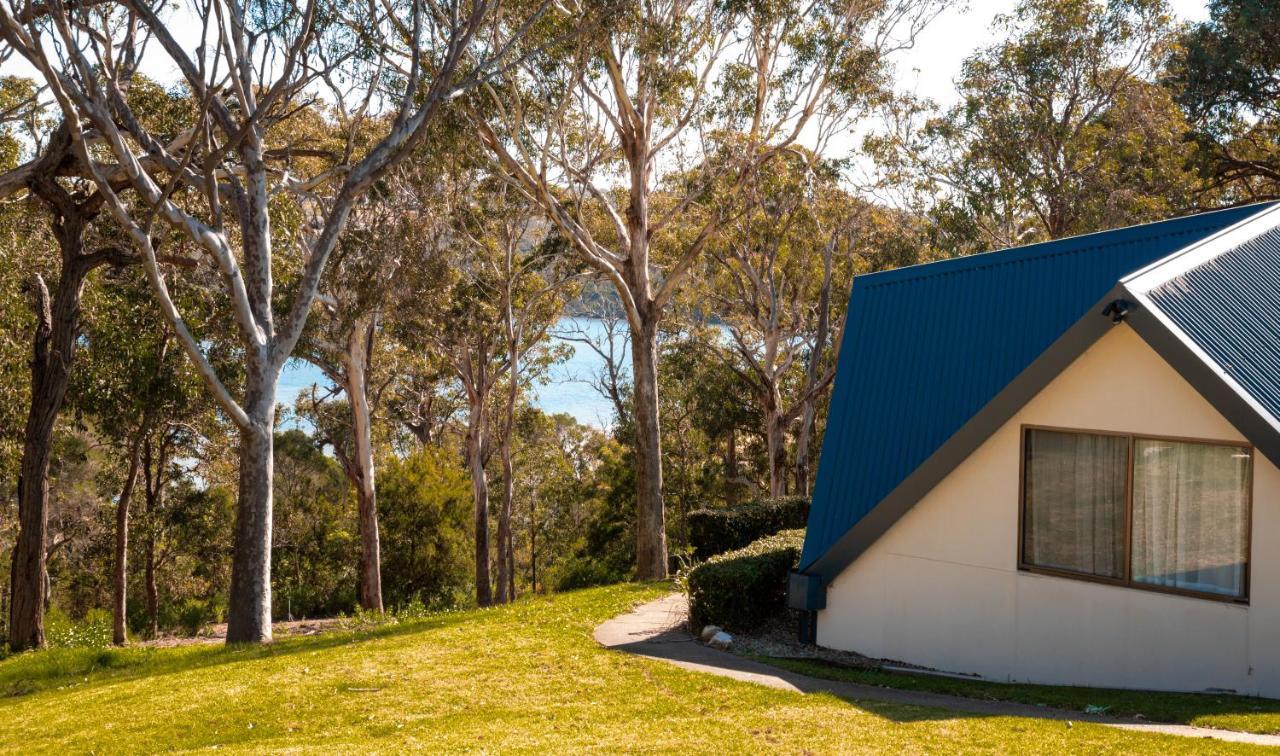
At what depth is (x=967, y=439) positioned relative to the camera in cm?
1112

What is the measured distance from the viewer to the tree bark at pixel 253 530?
14.1 m

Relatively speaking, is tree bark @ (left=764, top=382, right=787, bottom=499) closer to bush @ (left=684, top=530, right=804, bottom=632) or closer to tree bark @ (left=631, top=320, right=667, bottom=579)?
tree bark @ (left=631, top=320, right=667, bottom=579)

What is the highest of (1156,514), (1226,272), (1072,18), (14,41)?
(1072,18)

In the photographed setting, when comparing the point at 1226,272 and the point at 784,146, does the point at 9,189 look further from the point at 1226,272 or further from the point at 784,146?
the point at 1226,272

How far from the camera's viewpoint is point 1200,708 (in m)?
8.58

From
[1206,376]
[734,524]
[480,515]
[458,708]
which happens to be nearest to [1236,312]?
[1206,376]

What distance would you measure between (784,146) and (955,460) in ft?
38.6

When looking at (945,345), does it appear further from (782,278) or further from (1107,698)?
(782,278)

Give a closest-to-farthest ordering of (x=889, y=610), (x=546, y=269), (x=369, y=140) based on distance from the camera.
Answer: (x=889, y=610) < (x=369, y=140) < (x=546, y=269)

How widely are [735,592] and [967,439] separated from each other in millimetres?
3659

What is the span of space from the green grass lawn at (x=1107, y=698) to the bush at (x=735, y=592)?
157 centimetres

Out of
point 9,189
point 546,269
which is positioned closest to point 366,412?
point 546,269

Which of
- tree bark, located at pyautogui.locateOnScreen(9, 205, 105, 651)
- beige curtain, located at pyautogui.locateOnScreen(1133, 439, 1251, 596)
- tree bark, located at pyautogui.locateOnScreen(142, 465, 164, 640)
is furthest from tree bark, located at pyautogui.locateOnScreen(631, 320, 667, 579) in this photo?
tree bark, located at pyautogui.locateOnScreen(142, 465, 164, 640)

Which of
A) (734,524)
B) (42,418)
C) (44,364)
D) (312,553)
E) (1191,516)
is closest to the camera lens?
(1191,516)
